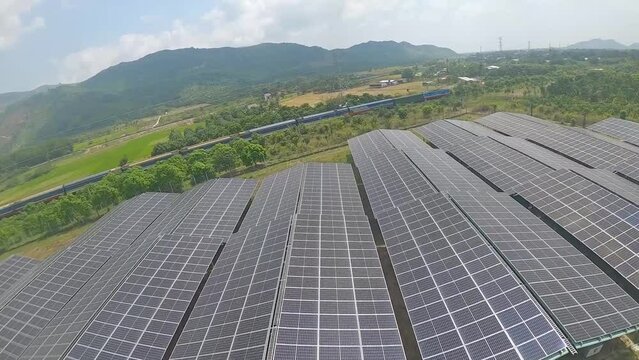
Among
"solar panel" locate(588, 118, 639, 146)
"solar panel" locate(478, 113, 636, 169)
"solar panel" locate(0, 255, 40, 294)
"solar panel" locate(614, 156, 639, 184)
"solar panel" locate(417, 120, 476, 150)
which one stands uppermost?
"solar panel" locate(0, 255, 40, 294)

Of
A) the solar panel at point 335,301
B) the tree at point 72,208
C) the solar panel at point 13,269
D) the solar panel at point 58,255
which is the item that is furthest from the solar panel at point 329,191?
the tree at point 72,208

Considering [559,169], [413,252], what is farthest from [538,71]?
[413,252]

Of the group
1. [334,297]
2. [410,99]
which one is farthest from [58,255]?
[410,99]

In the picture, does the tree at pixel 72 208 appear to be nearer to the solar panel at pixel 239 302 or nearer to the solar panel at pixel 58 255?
the solar panel at pixel 58 255

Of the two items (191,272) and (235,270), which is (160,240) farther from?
(235,270)

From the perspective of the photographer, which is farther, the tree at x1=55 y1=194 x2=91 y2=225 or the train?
the train

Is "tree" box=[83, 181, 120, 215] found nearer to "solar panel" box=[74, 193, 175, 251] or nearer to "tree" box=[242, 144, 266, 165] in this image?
"solar panel" box=[74, 193, 175, 251]

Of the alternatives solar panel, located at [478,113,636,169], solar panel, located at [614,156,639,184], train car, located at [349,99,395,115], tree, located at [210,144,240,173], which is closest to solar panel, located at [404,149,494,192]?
solar panel, located at [614,156,639,184]
